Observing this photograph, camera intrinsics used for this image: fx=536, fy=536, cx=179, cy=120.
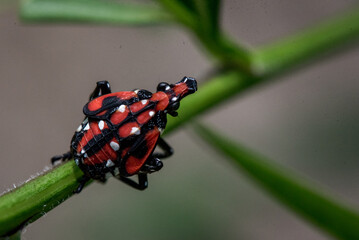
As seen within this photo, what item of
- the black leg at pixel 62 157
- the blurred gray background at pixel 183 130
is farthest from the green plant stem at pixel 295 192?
the blurred gray background at pixel 183 130

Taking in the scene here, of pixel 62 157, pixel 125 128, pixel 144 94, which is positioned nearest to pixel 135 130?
pixel 125 128

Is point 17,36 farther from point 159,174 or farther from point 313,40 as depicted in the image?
point 313,40

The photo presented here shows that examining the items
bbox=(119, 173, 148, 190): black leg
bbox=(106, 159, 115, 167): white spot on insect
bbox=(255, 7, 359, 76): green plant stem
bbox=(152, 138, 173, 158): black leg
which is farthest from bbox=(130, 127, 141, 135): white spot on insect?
bbox=(255, 7, 359, 76): green plant stem

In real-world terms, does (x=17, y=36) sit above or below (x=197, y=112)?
above

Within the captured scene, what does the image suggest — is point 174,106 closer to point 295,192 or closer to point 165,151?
point 165,151

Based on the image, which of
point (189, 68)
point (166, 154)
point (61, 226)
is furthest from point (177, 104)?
point (189, 68)

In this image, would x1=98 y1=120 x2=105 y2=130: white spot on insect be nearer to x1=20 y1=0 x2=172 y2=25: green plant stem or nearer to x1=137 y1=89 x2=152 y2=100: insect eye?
x1=137 y1=89 x2=152 y2=100: insect eye
